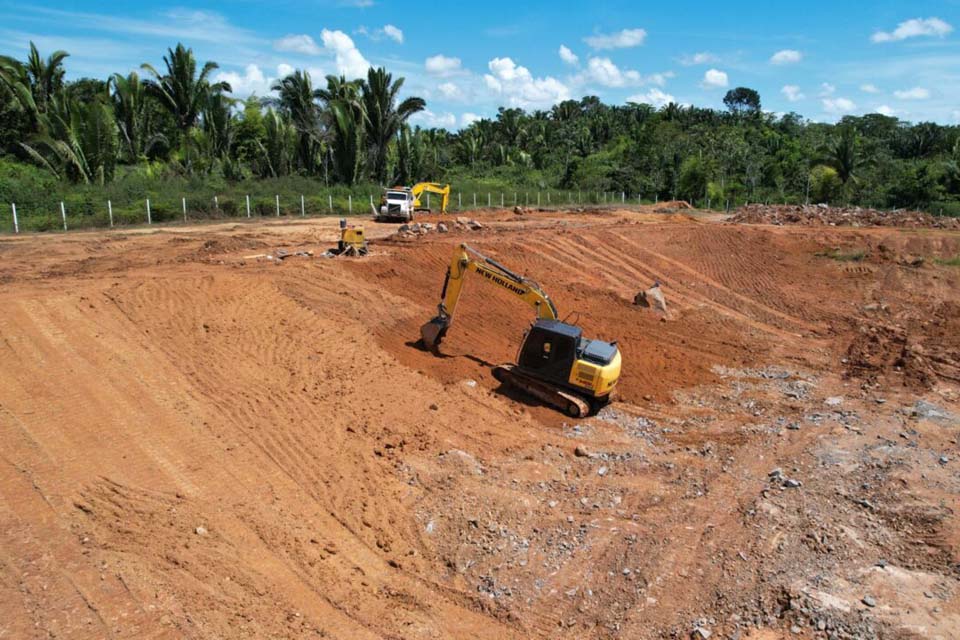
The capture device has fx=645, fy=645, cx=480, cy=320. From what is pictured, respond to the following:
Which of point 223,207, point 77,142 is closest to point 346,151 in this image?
point 223,207

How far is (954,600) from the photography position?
271 inches

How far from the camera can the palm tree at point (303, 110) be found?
46.8m

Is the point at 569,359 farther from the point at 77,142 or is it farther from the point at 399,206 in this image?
the point at 77,142

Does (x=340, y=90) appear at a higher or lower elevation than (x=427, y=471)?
higher

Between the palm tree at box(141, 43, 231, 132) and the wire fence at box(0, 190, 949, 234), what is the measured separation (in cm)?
1126

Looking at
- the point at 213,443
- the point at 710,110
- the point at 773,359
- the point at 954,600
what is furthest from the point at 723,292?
the point at 710,110

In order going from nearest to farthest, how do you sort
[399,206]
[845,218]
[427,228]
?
[427,228]
[399,206]
[845,218]

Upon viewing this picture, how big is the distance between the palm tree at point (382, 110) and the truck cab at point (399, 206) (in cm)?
1294

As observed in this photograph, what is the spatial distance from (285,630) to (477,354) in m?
8.95

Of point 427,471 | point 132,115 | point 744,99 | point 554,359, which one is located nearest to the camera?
point 427,471

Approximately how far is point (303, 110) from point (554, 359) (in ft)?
141

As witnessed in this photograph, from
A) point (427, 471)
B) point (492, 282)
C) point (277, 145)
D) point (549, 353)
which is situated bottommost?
point (427, 471)

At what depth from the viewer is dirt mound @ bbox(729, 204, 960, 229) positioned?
36.7 metres

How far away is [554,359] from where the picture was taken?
12.3m
